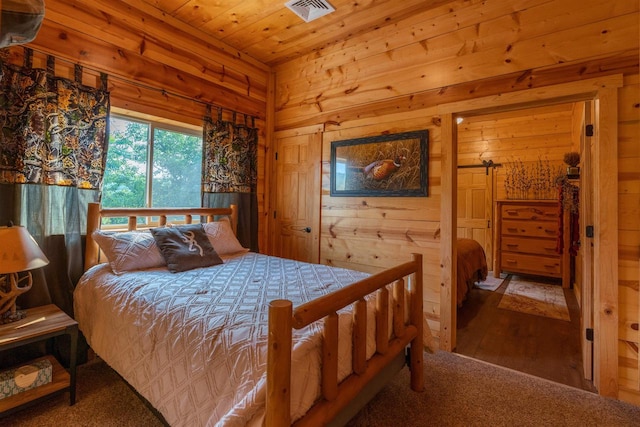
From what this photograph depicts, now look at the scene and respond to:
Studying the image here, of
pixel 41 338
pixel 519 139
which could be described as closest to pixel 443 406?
pixel 41 338

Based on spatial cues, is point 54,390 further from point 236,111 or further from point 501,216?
point 501,216

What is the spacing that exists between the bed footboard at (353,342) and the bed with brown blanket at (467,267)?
141 cm

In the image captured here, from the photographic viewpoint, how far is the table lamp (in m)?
1.57

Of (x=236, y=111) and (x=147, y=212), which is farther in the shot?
(x=236, y=111)

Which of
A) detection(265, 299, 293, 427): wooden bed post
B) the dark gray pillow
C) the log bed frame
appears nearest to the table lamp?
the log bed frame

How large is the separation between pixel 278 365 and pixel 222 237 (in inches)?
80.5

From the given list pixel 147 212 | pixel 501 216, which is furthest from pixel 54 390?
pixel 501 216

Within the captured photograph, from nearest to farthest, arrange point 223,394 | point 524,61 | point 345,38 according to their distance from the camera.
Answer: point 223,394
point 524,61
point 345,38

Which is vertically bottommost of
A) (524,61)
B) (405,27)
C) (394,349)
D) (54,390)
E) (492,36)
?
(54,390)

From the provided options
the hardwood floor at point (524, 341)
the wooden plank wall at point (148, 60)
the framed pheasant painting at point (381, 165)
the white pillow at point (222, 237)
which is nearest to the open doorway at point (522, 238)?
the hardwood floor at point (524, 341)

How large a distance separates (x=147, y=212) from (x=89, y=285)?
77 cm

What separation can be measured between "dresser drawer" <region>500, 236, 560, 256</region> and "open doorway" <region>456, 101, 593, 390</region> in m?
0.01

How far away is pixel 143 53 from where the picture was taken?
2646mm

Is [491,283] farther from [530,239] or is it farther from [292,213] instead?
[292,213]
